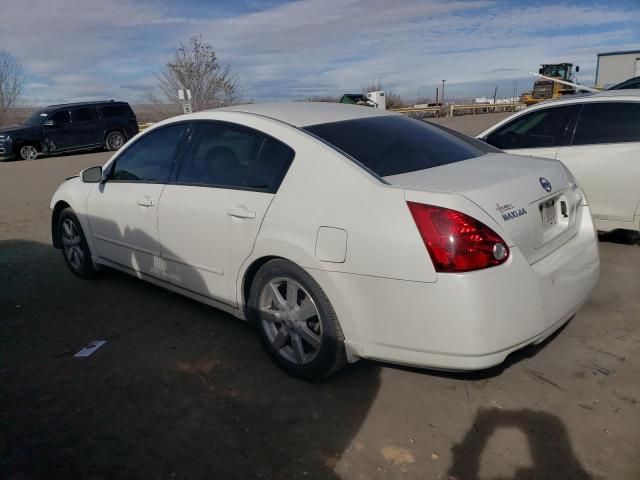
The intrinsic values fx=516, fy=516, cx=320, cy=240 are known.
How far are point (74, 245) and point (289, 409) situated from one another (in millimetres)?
3278

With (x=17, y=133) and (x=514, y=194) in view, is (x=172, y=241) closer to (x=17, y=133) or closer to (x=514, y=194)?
(x=514, y=194)

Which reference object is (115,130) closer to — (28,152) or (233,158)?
(28,152)

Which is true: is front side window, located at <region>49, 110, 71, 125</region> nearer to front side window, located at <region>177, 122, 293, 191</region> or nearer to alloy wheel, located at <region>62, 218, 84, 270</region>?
alloy wheel, located at <region>62, 218, 84, 270</region>

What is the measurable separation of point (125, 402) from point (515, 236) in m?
2.32

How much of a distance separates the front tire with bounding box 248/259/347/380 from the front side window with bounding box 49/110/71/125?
754 inches

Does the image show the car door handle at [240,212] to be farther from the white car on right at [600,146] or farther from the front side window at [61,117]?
the front side window at [61,117]

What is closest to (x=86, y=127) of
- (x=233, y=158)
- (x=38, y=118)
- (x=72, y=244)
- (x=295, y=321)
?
(x=38, y=118)

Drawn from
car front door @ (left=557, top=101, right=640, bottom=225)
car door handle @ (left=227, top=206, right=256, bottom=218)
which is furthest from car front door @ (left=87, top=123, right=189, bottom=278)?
car front door @ (left=557, top=101, right=640, bottom=225)

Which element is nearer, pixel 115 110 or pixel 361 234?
pixel 361 234

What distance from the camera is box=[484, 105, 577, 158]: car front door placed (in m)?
5.31

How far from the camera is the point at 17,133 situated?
1877 cm

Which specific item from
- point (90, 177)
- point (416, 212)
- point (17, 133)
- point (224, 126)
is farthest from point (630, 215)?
point (17, 133)

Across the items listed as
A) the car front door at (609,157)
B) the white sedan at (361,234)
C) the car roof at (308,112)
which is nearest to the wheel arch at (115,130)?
the white sedan at (361,234)

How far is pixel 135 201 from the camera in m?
4.02
